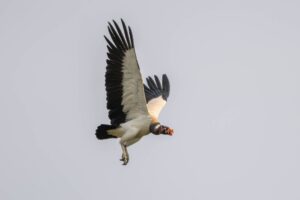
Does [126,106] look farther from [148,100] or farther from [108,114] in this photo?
[148,100]

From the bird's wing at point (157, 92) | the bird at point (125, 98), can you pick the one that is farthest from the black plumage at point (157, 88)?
the bird at point (125, 98)

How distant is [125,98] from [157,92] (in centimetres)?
450

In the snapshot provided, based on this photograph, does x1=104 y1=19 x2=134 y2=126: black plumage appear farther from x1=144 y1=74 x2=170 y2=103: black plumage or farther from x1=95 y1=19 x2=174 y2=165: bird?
x1=144 y1=74 x2=170 y2=103: black plumage

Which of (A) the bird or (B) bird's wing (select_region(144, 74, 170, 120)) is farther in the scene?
(B) bird's wing (select_region(144, 74, 170, 120))

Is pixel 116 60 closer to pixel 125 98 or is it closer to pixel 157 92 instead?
pixel 125 98

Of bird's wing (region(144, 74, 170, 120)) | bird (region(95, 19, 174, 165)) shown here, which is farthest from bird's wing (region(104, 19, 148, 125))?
bird's wing (region(144, 74, 170, 120))

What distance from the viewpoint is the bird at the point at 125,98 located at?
1303 inches

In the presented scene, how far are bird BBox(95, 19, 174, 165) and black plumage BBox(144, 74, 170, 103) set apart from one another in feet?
9.01

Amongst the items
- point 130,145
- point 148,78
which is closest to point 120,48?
point 130,145

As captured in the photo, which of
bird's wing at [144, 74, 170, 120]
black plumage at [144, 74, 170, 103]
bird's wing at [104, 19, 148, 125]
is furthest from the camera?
black plumage at [144, 74, 170, 103]

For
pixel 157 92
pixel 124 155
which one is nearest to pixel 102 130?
pixel 124 155

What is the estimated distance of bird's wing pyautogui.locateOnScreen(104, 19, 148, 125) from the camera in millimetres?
33031

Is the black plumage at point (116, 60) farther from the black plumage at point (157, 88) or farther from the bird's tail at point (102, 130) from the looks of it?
the black plumage at point (157, 88)

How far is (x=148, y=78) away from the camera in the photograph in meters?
38.4
